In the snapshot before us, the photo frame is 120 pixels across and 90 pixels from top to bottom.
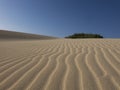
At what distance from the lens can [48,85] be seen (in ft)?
8.79

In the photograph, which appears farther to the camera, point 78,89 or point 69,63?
point 69,63

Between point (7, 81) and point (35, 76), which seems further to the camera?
point (35, 76)

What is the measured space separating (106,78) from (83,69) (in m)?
0.64

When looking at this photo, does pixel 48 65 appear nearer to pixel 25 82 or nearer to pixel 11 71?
pixel 11 71

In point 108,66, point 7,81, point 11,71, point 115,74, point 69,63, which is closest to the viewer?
point 7,81

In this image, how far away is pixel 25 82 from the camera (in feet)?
9.21

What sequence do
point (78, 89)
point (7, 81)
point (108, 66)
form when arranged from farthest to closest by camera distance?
point (108, 66), point (7, 81), point (78, 89)

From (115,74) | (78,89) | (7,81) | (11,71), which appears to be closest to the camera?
(78,89)

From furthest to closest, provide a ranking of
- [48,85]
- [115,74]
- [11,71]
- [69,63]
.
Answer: [69,63] → [11,71] → [115,74] → [48,85]

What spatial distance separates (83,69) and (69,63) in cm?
56

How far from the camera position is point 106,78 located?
114 inches

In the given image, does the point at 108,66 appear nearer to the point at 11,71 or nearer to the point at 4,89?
the point at 11,71

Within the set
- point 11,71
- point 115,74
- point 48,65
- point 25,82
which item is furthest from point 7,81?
point 115,74

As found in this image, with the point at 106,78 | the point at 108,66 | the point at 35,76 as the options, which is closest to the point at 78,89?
the point at 106,78
